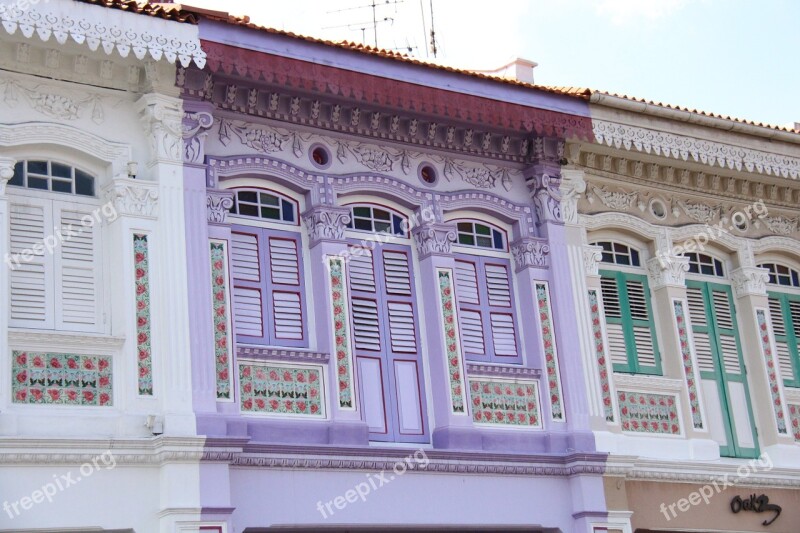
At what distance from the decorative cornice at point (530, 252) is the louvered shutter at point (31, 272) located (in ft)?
15.8

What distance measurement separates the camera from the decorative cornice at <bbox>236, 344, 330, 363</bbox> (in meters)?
12.1

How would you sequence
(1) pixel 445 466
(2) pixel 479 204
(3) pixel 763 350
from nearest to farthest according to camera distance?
(1) pixel 445 466
(2) pixel 479 204
(3) pixel 763 350

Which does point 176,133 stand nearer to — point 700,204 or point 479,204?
point 479,204

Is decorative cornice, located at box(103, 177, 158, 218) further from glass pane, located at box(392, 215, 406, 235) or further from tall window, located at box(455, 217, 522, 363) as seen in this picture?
tall window, located at box(455, 217, 522, 363)

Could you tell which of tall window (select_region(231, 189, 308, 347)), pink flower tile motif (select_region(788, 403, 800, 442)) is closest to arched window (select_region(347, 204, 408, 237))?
tall window (select_region(231, 189, 308, 347))

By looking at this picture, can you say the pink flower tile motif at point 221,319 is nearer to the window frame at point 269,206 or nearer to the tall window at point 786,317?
the window frame at point 269,206

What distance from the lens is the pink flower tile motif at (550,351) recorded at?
44.9ft

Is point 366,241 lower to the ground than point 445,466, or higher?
higher

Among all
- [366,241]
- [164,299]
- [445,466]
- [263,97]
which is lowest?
[445,466]

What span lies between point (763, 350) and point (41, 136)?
8214mm

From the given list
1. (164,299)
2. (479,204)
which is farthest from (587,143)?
(164,299)

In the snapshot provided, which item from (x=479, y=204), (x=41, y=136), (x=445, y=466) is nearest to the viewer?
(x=41, y=136)

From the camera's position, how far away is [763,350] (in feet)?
50.9

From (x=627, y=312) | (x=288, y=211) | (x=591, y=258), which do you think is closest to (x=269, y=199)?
(x=288, y=211)
